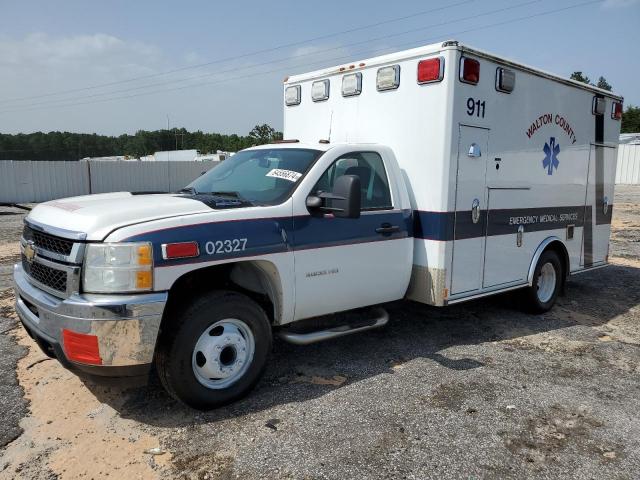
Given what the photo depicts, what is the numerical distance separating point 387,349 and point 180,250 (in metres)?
2.50

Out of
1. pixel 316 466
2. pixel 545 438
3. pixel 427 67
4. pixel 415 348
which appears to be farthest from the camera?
pixel 415 348

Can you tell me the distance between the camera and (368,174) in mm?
4770

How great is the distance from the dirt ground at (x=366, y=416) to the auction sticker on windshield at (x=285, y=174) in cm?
165

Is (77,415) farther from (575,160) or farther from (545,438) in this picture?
(575,160)

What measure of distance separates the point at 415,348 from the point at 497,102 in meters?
2.62

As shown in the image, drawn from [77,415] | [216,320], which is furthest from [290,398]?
[77,415]

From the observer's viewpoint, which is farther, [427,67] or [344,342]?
[344,342]

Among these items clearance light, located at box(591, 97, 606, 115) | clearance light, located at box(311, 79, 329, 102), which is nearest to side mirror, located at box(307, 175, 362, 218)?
clearance light, located at box(311, 79, 329, 102)

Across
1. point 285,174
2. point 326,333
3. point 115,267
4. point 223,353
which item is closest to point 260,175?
point 285,174

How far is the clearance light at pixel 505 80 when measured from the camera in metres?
5.29

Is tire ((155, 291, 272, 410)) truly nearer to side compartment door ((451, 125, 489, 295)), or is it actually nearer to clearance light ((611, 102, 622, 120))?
side compartment door ((451, 125, 489, 295))

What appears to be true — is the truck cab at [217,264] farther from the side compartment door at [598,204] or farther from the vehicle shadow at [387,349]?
the side compartment door at [598,204]

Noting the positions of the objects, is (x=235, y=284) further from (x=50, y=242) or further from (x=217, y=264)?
(x=50, y=242)

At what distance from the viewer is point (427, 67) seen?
4809mm
